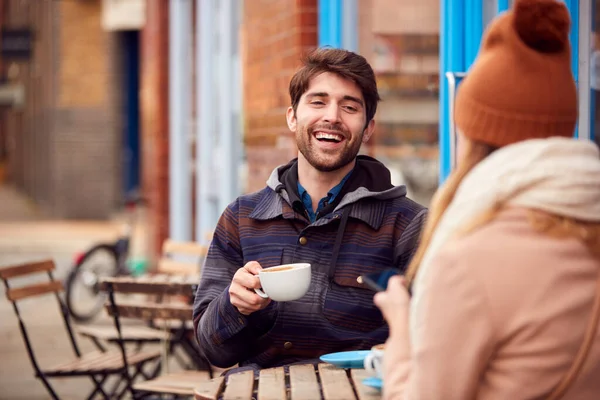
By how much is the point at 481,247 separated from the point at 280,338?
57.3 inches

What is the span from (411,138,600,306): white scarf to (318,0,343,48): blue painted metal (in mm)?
3887

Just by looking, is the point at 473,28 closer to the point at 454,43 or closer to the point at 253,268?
the point at 454,43

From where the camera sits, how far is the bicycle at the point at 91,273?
10.2 m

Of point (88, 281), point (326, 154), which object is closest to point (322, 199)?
point (326, 154)

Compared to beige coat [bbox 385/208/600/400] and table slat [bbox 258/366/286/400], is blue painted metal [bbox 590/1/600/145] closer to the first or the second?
table slat [bbox 258/366/286/400]

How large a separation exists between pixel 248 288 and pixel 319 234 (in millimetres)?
475

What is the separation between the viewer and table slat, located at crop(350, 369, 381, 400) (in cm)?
258

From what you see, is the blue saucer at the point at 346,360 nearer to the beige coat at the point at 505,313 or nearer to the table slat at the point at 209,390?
the table slat at the point at 209,390

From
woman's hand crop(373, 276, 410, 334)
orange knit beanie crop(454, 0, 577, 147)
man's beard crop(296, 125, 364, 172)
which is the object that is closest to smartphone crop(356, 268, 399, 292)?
woman's hand crop(373, 276, 410, 334)

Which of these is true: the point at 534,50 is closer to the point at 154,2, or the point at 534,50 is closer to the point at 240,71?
the point at 240,71

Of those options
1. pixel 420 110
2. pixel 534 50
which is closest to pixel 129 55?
pixel 420 110

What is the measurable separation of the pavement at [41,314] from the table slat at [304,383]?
418cm

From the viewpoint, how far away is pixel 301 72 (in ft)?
11.9

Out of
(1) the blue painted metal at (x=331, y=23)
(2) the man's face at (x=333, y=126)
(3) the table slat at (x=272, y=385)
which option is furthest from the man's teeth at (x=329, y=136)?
(1) the blue painted metal at (x=331, y=23)
